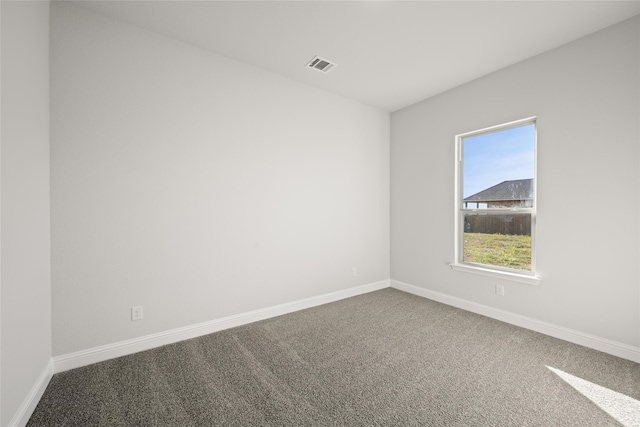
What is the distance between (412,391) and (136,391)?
6.09ft

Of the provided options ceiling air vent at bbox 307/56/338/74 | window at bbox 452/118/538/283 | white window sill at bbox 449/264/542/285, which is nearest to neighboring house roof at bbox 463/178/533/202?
window at bbox 452/118/538/283

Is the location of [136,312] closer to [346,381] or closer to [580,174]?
[346,381]

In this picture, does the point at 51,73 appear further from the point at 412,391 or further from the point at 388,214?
the point at 388,214

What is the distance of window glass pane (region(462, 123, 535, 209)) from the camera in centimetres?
287

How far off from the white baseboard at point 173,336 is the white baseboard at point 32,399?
13 cm

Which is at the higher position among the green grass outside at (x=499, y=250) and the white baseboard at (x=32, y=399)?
the green grass outside at (x=499, y=250)

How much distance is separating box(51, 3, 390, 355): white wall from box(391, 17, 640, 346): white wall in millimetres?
1913

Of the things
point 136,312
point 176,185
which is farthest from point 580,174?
point 136,312

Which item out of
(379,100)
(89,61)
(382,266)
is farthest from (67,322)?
(379,100)

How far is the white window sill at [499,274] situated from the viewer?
2.74 meters

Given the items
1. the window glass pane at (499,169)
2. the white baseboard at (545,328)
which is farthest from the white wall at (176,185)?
the window glass pane at (499,169)

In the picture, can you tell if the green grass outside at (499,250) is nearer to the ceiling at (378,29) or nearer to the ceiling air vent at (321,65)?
the ceiling at (378,29)

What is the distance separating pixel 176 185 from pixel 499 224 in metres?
3.55

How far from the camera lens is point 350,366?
2.07 meters
